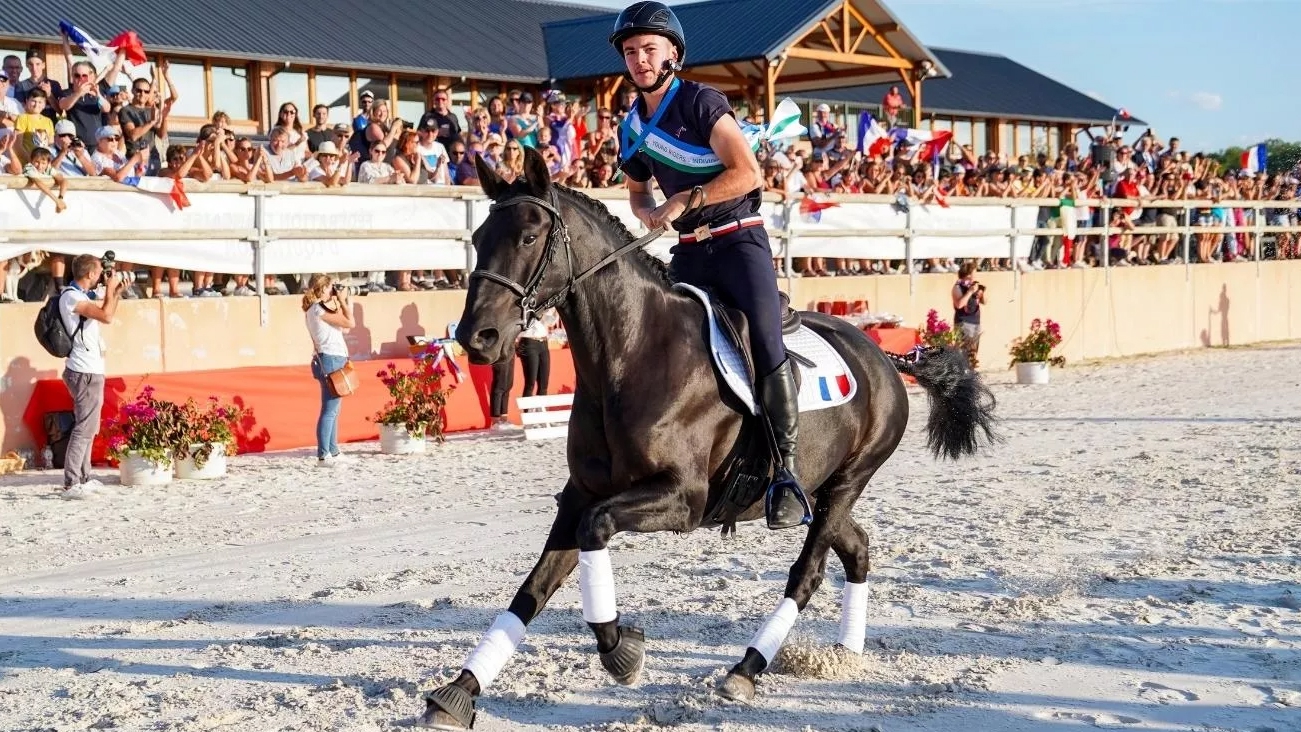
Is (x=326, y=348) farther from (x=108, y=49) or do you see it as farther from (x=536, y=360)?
(x=108, y=49)

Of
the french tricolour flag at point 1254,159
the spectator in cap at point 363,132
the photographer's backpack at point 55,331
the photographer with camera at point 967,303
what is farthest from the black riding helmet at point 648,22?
the french tricolour flag at point 1254,159

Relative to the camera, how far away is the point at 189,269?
14.6m

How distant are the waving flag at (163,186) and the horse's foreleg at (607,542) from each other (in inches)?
401

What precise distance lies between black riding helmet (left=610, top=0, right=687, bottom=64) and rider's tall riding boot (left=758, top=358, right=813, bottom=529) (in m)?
1.39

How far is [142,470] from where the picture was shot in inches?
486

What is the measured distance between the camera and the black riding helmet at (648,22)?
5.64 meters

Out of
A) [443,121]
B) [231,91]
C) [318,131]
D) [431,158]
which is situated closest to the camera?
[318,131]

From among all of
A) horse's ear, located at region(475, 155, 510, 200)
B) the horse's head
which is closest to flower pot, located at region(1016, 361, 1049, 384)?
the horse's head

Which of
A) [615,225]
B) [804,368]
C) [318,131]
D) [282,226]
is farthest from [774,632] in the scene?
[318,131]

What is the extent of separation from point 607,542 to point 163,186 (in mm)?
10443

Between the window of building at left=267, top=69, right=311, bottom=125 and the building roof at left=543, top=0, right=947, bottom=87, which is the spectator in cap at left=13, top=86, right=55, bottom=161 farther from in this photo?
the building roof at left=543, top=0, right=947, bottom=87

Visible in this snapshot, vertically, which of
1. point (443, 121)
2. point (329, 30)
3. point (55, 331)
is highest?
point (329, 30)

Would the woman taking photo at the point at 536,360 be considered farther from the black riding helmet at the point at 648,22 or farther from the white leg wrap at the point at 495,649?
the white leg wrap at the point at 495,649

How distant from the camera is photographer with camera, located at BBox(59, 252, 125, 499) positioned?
11750mm
